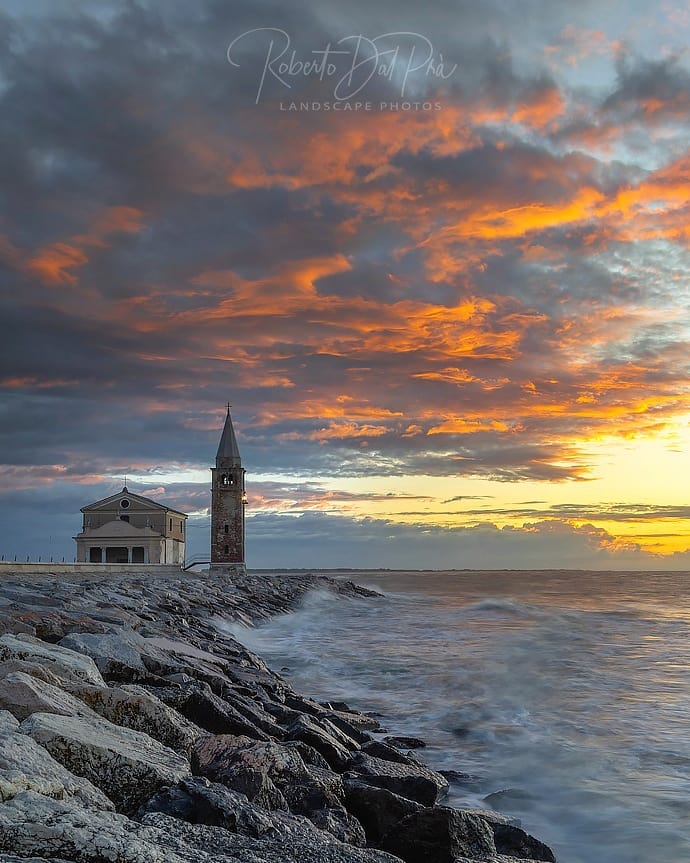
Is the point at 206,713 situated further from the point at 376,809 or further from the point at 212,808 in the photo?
the point at 212,808

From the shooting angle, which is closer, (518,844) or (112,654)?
(518,844)

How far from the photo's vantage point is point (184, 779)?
3748 millimetres

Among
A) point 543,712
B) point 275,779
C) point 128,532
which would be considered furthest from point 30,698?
point 128,532

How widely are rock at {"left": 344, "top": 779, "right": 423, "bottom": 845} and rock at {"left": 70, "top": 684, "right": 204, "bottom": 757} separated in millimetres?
1020

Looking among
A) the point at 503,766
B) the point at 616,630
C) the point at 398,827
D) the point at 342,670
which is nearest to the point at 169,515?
the point at 616,630

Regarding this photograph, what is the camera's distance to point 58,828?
8.54ft

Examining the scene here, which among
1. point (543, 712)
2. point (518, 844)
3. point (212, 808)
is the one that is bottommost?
point (543, 712)

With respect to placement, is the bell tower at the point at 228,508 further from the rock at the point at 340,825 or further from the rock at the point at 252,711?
the rock at the point at 340,825

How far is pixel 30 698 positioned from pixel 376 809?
205cm

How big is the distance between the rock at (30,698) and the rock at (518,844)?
254cm

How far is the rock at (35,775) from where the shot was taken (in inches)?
117

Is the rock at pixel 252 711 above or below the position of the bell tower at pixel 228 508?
below

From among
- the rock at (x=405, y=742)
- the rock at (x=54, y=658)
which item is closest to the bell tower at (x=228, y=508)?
the rock at (x=405, y=742)

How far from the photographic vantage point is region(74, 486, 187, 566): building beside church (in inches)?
1874
